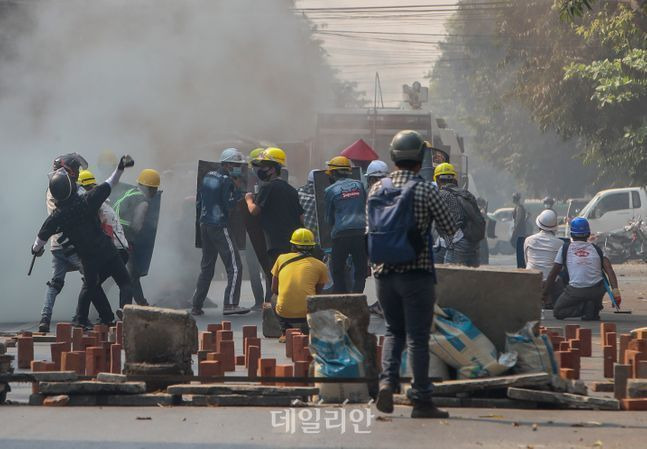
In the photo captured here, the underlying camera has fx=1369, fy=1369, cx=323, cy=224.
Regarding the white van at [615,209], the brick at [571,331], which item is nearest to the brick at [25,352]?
the brick at [571,331]

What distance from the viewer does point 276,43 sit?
3794 centimetres

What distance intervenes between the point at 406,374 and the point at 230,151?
22.2 ft

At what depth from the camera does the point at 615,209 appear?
30.4m

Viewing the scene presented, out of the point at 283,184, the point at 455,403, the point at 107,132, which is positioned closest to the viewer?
the point at 455,403

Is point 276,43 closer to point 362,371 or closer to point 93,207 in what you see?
point 93,207

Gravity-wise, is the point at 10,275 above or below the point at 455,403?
above

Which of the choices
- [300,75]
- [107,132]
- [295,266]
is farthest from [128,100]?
[300,75]

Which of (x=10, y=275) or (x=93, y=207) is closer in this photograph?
(x=93, y=207)

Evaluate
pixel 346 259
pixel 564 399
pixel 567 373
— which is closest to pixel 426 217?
pixel 564 399

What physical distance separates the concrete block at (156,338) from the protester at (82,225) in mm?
3977

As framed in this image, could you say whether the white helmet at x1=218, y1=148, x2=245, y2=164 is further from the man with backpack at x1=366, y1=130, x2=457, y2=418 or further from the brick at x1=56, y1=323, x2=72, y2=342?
the man with backpack at x1=366, y1=130, x2=457, y2=418

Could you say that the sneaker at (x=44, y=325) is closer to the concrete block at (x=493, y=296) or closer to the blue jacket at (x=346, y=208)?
the blue jacket at (x=346, y=208)

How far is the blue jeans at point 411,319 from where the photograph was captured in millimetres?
6805

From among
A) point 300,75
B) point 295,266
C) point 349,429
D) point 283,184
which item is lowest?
point 349,429
